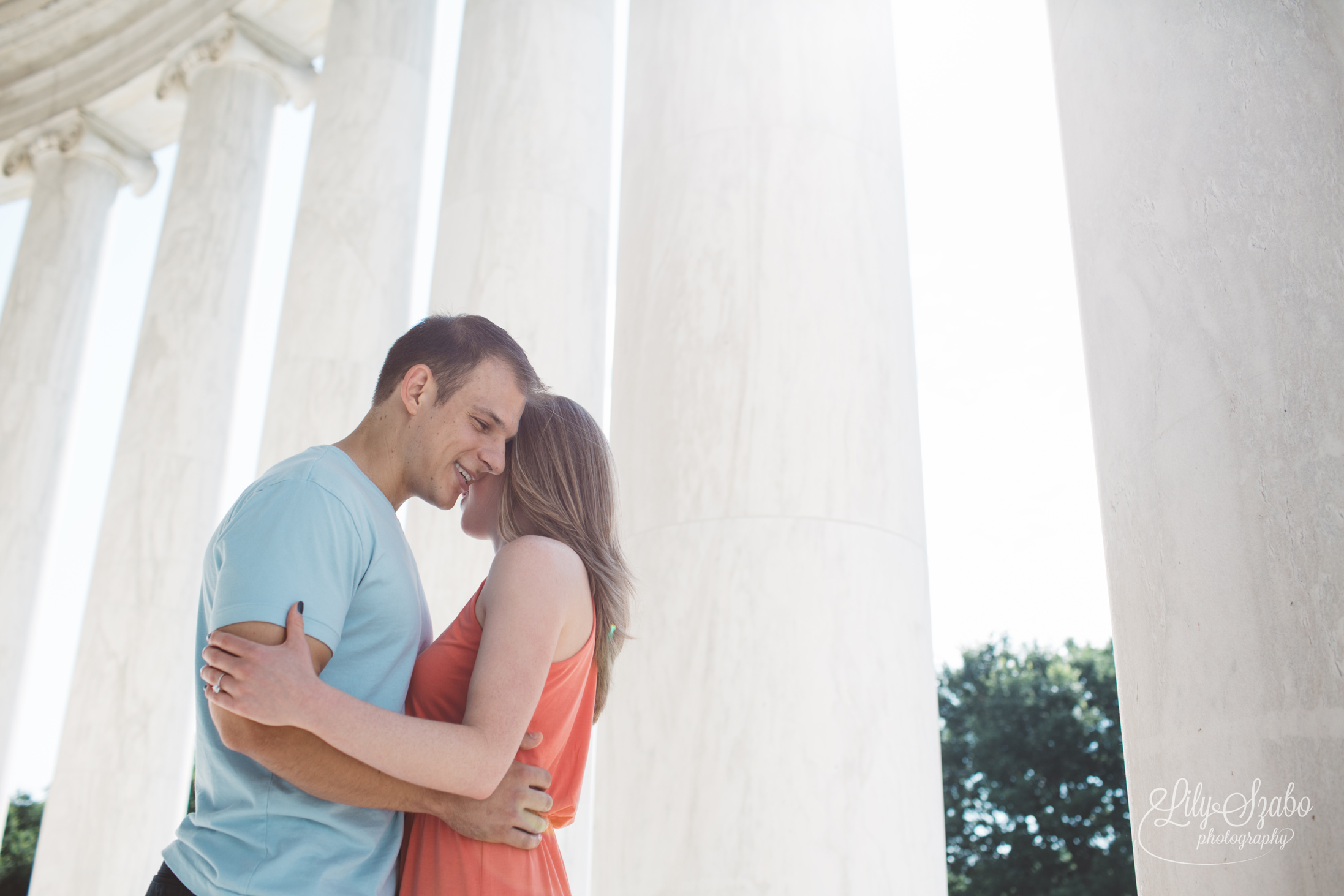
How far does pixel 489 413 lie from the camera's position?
2453 inches

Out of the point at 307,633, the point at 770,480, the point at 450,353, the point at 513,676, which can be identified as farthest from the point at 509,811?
the point at 770,480

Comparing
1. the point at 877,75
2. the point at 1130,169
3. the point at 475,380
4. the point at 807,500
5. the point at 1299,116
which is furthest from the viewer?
the point at 877,75

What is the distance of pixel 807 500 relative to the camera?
4011 inches

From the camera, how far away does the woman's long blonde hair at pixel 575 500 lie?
61812 mm

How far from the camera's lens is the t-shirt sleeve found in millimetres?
49719

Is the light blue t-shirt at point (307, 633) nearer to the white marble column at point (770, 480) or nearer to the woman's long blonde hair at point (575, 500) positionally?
the woman's long blonde hair at point (575, 500)

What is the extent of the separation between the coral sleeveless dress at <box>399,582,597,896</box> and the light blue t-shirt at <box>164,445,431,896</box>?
166cm

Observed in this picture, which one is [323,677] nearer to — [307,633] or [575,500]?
[307,633]

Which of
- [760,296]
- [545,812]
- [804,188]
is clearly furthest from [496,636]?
[804,188]

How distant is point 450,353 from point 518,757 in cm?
2230

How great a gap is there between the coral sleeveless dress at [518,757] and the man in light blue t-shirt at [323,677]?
4.27ft

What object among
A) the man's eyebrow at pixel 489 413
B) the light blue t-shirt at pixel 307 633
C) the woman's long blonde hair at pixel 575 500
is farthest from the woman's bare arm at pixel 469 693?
the man's eyebrow at pixel 489 413

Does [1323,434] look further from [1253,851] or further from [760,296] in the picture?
[760,296]

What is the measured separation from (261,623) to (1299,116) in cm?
7357
